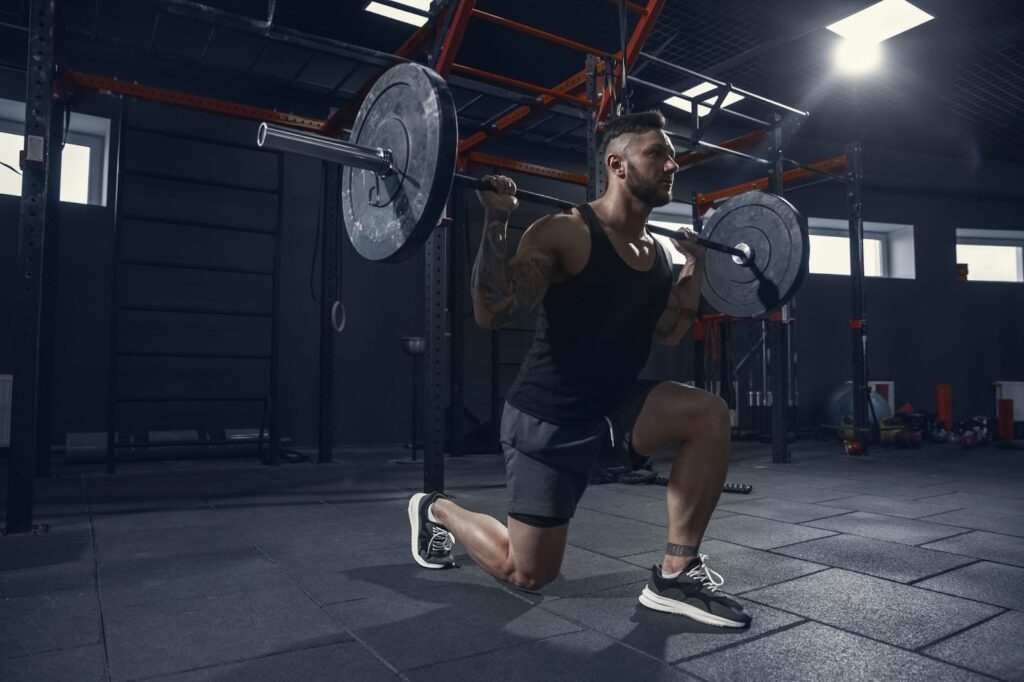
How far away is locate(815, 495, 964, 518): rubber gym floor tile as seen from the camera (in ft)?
9.85

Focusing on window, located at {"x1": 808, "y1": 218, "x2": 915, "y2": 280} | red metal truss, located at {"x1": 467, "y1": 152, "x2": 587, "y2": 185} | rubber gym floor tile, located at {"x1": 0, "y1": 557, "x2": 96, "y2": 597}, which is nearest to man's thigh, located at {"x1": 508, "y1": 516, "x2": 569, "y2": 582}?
rubber gym floor tile, located at {"x1": 0, "y1": 557, "x2": 96, "y2": 597}

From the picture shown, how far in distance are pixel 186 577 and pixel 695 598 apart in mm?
1409

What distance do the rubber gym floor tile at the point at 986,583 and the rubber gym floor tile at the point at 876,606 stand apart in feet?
0.23

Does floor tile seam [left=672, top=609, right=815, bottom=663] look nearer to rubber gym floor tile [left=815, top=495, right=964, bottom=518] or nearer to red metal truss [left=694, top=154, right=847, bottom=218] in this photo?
rubber gym floor tile [left=815, top=495, right=964, bottom=518]

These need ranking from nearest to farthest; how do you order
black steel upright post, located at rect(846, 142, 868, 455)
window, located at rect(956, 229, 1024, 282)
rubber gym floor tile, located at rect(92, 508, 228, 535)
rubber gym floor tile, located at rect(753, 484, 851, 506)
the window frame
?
1. rubber gym floor tile, located at rect(92, 508, 228, 535)
2. rubber gym floor tile, located at rect(753, 484, 851, 506)
3. black steel upright post, located at rect(846, 142, 868, 455)
4. the window frame
5. window, located at rect(956, 229, 1024, 282)

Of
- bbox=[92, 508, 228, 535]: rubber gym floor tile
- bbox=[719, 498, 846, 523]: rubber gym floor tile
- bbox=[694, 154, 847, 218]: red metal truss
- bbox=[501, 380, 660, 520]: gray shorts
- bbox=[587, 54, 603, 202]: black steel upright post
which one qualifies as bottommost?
bbox=[719, 498, 846, 523]: rubber gym floor tile

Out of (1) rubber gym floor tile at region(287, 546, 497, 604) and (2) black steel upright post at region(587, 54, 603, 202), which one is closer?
(1) rubber gym floor tile at region(287, 546, 497, 604)

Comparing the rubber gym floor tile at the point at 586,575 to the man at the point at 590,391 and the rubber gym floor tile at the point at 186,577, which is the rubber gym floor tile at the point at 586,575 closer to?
the man at the point at 590,391

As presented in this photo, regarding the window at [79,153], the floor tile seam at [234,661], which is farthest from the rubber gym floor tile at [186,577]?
the window at [79,153]

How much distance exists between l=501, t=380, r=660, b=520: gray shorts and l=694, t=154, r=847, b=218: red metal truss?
4.12m

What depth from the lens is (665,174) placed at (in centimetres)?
178

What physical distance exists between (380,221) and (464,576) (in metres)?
1.04

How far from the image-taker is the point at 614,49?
4.98m

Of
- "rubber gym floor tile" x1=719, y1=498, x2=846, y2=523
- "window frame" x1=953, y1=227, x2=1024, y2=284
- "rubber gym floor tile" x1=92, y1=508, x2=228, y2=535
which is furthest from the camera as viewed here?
"window frame" x1=953, y1=227, x2=1024, y2=284
